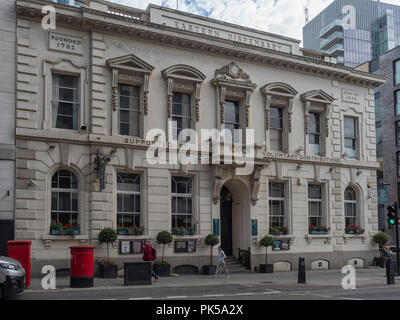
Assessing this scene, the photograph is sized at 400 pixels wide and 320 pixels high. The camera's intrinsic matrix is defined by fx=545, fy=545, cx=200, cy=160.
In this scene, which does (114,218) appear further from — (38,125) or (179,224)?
(38,125)

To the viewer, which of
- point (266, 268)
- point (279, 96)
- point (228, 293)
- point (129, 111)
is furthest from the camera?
point (279, 96)

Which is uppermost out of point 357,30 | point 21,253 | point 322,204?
point 357,30

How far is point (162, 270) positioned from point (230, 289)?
5146 mm

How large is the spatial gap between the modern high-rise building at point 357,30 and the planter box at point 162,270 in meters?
97.7

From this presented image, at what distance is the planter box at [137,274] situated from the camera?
64.6 ft

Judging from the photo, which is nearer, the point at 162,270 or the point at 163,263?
the point at 162,270

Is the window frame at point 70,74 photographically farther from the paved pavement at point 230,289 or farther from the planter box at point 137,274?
the planter box at point 137,274

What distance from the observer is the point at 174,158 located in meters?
25.6

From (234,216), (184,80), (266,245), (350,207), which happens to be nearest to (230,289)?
(266,245)

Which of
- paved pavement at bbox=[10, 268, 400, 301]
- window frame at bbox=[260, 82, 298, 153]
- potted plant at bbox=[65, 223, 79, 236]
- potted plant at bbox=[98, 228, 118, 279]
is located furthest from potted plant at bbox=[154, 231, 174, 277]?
window frame at bbox=[260, 82, 298, 153]

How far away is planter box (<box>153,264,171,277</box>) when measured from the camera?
23.9 m

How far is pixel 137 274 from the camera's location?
1986cm

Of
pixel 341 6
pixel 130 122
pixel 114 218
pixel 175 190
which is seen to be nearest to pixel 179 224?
pixel 175 190

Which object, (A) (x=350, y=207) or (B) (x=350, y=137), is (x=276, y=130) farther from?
(A) (x=350, y=207)
